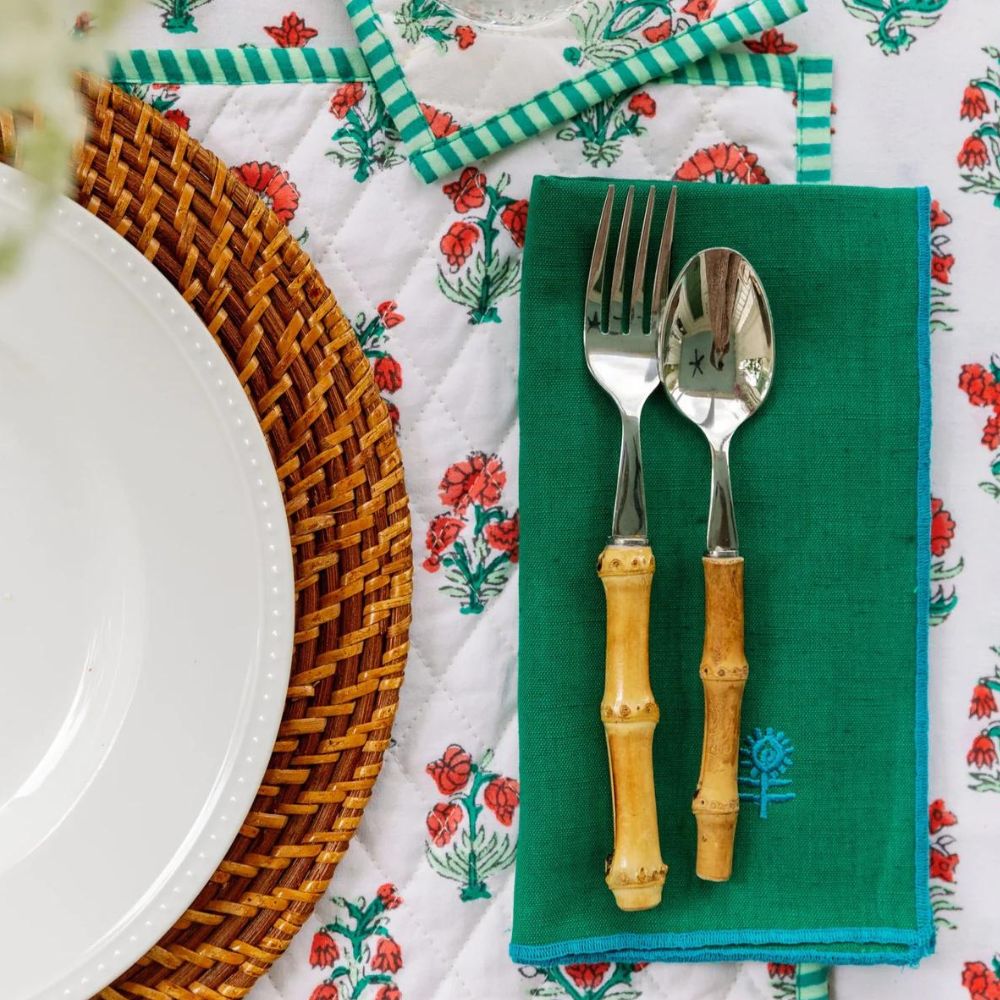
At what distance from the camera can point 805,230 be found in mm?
526

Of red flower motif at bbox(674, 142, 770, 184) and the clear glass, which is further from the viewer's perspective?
red flower motif at bbox(674, 142, 770, 184)

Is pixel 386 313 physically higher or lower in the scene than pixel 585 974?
higher

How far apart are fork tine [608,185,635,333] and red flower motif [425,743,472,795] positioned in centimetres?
23

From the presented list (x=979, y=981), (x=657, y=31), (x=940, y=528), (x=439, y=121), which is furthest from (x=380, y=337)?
(x=979, y=981)

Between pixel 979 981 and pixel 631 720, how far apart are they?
0.25 m

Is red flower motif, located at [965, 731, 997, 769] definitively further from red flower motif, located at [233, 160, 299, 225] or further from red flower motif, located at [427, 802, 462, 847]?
red flower motif, located at [233, 160, 299, 225]

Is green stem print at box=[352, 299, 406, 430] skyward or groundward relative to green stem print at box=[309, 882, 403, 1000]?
skyward

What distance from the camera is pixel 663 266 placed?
0.51 m

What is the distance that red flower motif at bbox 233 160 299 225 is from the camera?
0.52 m

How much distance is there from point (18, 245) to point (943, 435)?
19.1 inches

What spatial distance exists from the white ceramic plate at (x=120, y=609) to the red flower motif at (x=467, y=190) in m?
0.15

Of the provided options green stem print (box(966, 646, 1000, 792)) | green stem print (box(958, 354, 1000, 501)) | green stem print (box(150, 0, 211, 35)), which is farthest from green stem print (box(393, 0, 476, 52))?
green stem print (box(966, 646, 1000, 792))

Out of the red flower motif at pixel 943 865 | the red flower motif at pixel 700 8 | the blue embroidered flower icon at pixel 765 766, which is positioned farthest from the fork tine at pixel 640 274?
the red flower motif at pixel 943 865

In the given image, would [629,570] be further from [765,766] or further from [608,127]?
[608,127]
